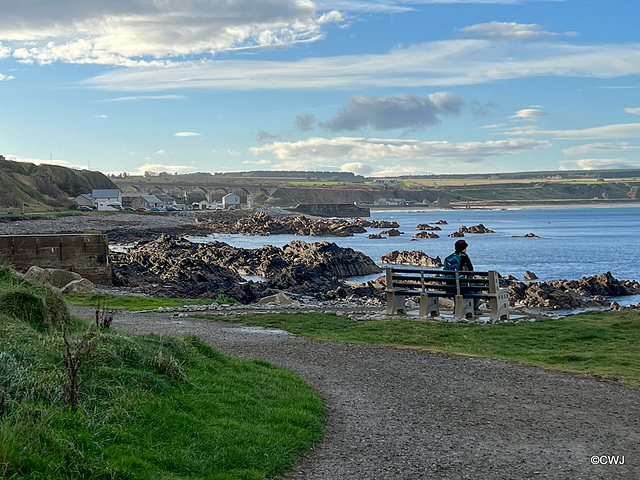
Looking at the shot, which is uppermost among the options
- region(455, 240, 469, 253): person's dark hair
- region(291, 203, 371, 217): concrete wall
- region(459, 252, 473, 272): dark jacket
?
region(455, 240, 469, 253): person's dark hair

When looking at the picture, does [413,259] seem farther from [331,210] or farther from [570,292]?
[331,210]

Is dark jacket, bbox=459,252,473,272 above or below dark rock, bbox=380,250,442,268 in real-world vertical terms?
above

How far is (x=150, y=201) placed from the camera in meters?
144

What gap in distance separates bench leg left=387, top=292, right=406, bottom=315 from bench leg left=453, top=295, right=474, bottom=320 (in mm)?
1466

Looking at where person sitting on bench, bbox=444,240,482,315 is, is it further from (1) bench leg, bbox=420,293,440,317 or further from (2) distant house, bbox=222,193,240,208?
(2) distant house, bbox=222,193,240,208

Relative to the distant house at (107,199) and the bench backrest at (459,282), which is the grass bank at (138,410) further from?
the distant house at (107,199)

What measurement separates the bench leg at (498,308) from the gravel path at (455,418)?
366 cm

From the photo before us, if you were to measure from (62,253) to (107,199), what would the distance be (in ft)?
337

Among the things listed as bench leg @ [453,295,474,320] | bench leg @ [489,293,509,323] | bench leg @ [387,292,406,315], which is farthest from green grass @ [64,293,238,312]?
bench leg @ [489,293,509,323]

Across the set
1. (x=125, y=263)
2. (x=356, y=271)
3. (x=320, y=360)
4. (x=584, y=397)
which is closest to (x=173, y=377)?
(x=320, y=360)

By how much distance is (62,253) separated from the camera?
82.1 feet

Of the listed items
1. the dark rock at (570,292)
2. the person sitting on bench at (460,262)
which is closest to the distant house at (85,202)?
the dark rock at (570,292)

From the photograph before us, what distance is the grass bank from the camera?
552cm

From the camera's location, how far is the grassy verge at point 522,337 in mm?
11586
